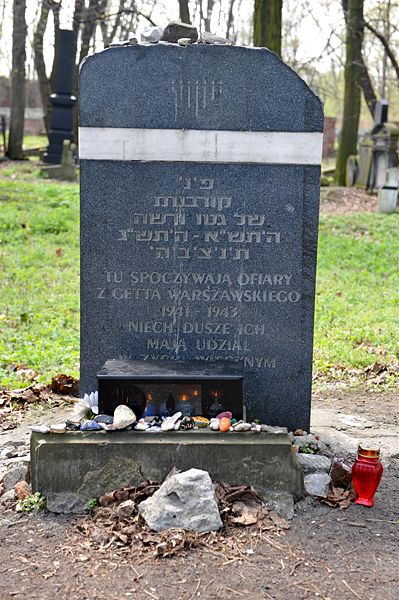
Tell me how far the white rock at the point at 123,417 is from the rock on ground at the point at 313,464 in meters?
0.92

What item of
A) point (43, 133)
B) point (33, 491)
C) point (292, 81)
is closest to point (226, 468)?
point (33, 491)

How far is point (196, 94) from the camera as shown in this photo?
4.87 meters

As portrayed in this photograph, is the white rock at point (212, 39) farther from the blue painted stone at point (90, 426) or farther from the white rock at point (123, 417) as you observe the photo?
the blue painted stone at point (90, 426)

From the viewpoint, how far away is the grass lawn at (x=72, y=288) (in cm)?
758

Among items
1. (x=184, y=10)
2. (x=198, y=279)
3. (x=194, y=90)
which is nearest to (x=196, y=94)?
(x=194, y=90)

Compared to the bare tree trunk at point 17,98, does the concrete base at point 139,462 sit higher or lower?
lower

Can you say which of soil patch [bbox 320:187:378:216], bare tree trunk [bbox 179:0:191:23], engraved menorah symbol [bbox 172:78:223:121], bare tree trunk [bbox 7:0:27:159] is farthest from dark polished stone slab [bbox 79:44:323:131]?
bare tree trunk [bbox 7:0:27:159]

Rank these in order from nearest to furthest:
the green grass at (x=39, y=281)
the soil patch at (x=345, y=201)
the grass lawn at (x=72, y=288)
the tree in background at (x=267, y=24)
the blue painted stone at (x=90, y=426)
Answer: the blue painted stone at (x=90, y=426), the green grass at (x=39, y=281), the grass lawn at (x=72, y=288), the tree in background at (x=267, y=24), the soil patch at (x=345, y=201)

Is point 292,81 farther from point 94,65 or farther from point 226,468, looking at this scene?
point 226,468

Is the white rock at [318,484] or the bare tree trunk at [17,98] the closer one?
the white rock at [318,484]

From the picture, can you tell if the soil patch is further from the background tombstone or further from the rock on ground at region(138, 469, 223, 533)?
the rock on ground at region(138, 469, 223, 533)

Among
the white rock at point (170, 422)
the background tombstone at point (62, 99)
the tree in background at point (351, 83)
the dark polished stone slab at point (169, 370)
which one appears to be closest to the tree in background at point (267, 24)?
the tree in background at point (351, 83)

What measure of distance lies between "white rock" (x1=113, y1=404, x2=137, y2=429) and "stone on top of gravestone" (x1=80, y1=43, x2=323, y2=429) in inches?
31.9

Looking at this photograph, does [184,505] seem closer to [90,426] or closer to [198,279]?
[90,426]
